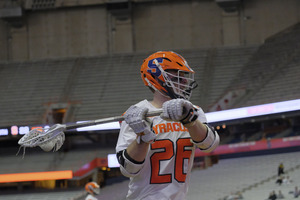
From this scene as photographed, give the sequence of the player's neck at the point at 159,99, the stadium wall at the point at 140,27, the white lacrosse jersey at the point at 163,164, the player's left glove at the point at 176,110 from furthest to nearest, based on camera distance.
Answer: the stadium wall at the point at 140,27 → the player's neck at the point at 159,99 → the white lacrosse jersey at the point at 163,164 → the player's left glove at the point at 176,110

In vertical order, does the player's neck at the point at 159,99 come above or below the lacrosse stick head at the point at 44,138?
above

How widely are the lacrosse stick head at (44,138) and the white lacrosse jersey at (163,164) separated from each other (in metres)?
0.40

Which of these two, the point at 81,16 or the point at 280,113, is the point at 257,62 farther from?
the point at 81,16

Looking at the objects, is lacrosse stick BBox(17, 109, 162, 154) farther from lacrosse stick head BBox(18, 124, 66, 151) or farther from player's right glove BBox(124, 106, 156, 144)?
player's right glove BBox(124, 106, 156, 144)

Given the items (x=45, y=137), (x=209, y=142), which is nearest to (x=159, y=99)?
(x=209, y=142)

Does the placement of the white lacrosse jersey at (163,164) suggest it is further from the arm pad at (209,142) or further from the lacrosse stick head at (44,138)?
the lacrosse stick head at (44,138)

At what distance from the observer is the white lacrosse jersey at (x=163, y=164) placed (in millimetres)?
3584

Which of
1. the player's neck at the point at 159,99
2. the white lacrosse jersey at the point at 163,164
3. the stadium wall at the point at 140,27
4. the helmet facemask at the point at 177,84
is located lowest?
the stadium wall at the point at 140,27

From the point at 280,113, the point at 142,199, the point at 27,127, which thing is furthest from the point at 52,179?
the point at 142,199

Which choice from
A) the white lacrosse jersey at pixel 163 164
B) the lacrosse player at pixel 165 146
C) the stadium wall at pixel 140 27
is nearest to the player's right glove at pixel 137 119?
the lacrosse player at pixel 165 146

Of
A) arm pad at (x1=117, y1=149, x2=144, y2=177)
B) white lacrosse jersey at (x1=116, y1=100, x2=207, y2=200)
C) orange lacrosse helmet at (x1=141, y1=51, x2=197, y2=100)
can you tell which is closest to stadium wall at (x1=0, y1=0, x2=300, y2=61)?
orange lacrosse helmet at (x1=141, y1=51, x2=197, y2=100)

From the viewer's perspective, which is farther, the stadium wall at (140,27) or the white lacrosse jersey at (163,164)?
the stadium wall at (140,27)

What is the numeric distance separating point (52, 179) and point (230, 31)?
30.6ft

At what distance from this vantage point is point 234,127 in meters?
19.6
